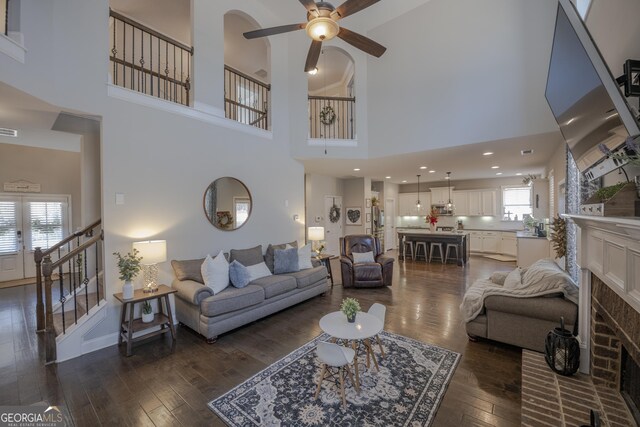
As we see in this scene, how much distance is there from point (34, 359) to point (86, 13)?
391 cm

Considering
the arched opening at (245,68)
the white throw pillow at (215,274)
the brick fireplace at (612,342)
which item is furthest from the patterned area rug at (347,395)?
the arched opening at (245,68)

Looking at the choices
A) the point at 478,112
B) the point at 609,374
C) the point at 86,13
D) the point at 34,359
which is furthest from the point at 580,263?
the point at 86,13

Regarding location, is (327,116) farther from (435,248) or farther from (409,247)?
(435,248)

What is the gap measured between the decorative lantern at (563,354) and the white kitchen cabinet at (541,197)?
17.0ft

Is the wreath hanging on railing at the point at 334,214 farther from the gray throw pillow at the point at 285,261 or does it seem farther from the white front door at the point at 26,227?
the white front door at the point at 26,227

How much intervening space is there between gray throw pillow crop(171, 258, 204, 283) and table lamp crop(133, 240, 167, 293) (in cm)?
29

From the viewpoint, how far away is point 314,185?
26.3ft

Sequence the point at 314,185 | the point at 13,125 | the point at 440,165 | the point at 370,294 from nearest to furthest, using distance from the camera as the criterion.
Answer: the point at 13,125 < the point at 370,294 < the point at 440,165 < the point at 314,185

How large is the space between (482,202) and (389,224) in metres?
3.34

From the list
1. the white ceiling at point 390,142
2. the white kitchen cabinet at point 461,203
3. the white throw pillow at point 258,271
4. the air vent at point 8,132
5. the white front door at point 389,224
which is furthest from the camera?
the white front door at point 389,224

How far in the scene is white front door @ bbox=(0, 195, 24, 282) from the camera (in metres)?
5.91

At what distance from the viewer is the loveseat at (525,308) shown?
271cm

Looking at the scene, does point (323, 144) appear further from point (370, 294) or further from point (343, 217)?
point (343, 217)

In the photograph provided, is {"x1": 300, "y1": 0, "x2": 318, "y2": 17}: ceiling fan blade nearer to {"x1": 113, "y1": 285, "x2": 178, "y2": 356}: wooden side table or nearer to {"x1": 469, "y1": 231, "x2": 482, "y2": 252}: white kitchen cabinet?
{"x1": 113, "y1": 285, "x2": 178, "y2": 356}: wooden side table
